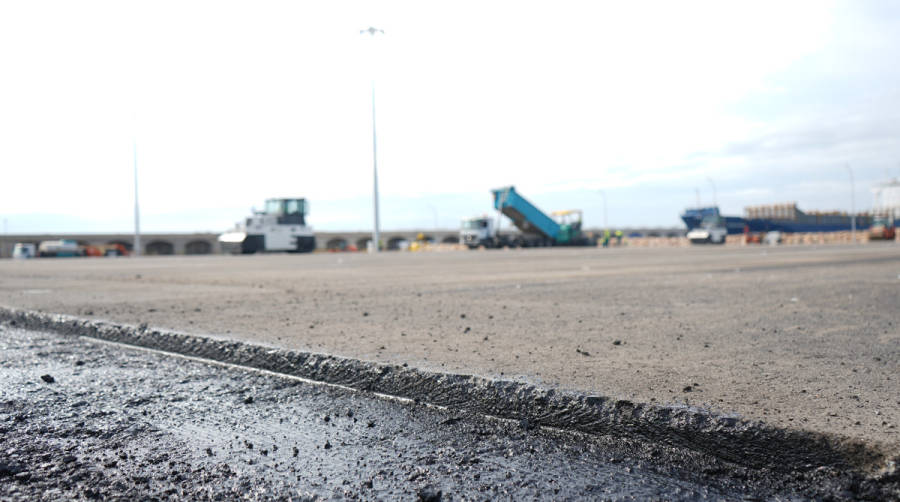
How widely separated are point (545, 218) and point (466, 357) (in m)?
40.3

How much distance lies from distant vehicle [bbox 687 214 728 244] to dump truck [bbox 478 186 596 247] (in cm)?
848

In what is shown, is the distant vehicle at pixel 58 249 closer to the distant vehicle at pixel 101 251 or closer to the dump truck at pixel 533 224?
the distant vehicle at pixel 101 251

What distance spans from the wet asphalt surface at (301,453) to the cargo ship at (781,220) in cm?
5975

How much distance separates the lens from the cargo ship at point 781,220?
201ft

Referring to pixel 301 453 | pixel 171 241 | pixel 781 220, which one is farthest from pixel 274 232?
pixel 781 220

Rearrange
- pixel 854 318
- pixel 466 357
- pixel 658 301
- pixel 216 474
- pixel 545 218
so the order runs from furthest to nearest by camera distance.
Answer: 1. pixel 545 218
2. pixel 658 301
3. pixel 854 318
4. pixel 466 357
5. pixel 216 474

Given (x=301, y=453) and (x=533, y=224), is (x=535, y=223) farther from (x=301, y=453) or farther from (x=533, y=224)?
(x=301, y=453)

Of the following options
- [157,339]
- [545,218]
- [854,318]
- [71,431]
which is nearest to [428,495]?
[71,431]

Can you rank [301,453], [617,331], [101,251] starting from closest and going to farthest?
[301,453]
[617,331]
[101,251]

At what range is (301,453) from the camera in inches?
93.9

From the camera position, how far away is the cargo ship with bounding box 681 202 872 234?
61219mm

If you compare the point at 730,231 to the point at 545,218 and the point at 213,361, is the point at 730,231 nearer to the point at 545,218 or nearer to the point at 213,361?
the point at 545,218

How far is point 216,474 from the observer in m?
2.17

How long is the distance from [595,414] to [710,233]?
5153 centimetres
